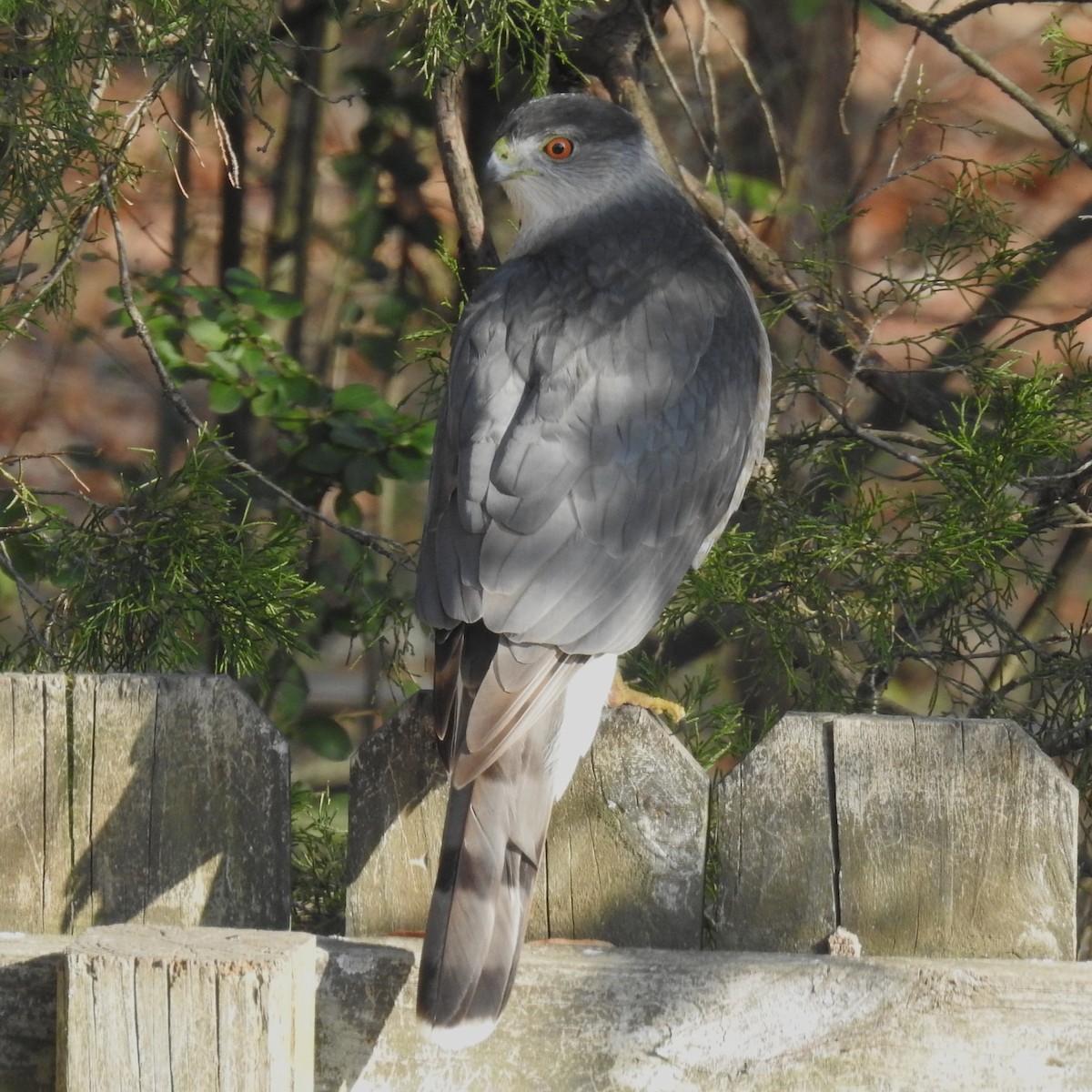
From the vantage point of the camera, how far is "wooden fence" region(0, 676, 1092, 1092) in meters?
1.72

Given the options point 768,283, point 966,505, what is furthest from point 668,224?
point 966,505

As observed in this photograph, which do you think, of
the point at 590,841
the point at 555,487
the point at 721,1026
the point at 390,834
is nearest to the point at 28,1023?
the point at 390,834

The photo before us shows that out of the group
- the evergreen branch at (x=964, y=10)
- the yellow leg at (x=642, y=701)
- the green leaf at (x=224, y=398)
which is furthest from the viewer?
the green leaf at (x=224, y=398)

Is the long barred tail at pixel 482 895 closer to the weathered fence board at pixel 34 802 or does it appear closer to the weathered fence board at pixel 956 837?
the weathered fence board at pixel 956 837

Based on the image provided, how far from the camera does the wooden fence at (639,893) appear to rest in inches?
67.9

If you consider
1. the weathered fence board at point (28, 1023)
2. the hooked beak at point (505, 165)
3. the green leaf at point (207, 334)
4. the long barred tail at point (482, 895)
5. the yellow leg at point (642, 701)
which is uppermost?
the hooked beak at point (505, 165)

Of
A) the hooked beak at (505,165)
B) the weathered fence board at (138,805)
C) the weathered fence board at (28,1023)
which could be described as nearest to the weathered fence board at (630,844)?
the weathered fence board at (138,805)

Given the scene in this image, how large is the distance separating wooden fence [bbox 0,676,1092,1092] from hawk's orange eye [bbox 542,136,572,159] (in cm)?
146

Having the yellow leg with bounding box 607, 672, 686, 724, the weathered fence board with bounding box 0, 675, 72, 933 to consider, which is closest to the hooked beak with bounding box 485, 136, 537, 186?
the yellow leg with bounding box 607, 672, 686, 724

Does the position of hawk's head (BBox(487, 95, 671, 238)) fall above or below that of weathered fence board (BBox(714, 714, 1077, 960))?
above

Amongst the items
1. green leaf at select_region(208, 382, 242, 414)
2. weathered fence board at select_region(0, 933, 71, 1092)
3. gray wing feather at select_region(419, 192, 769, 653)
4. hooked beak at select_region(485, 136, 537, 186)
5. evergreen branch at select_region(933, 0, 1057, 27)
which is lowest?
weathered fence board at select_region(0, 933, 71, 1092)

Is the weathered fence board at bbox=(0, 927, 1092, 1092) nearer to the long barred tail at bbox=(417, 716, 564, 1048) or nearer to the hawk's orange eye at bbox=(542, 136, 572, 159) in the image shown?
the long barred tail at bbox=(417, 716, 564, 1048)

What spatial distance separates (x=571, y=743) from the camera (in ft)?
6.35

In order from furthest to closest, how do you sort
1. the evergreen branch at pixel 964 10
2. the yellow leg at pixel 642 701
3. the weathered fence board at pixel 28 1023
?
the evergreen branch at pixel 964 10, the yellow leg at pixel 642 701, the weathered fence board at pixel 28 1023
